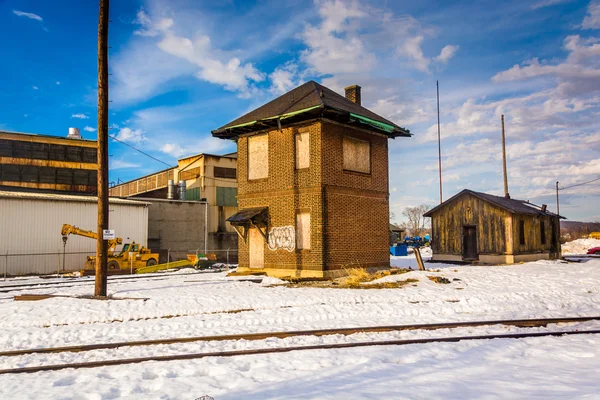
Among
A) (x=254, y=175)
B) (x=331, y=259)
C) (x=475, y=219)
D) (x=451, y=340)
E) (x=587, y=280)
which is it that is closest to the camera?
Result: (x=451, y=340)

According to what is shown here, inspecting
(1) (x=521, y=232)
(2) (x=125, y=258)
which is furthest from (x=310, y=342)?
(1) (x=521, y=232)

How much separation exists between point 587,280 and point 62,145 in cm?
4294

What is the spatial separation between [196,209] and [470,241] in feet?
71.5

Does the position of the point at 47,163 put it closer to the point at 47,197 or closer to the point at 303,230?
the point at 47,197

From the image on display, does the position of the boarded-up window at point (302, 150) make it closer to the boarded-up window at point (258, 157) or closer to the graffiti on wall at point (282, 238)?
the boarded-up window at point (258, 157)

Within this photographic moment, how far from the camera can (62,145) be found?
139ft

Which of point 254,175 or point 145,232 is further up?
point 254,175

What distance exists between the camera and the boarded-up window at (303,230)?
1998 centimetres

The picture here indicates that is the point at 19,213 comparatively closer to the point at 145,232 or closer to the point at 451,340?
the point at 145,232

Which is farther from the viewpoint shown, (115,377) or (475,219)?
(475,219)

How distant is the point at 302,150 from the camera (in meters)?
20.4

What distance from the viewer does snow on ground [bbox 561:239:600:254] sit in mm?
47325

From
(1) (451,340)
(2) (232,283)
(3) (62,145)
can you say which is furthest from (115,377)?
(3) (62,145)

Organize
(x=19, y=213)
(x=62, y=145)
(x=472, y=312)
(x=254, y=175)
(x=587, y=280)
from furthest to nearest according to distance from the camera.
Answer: (x=62, y=145) < (x=19, y=213) < (x=254, y=175) < (x=587, y=280) < (x=472, y=312)
